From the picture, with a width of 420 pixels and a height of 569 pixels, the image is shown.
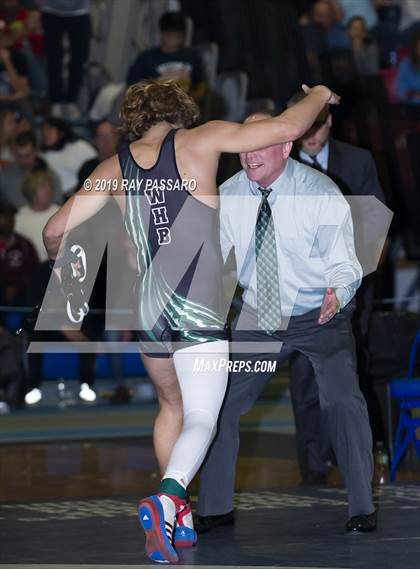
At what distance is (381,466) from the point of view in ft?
29.0

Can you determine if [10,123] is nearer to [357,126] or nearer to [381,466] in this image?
[357,126]

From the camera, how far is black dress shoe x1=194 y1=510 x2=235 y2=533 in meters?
7.01

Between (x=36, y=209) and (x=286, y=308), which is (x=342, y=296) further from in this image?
(x=36, y=209)

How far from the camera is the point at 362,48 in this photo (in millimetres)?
16719

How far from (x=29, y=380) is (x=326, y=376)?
681 cm

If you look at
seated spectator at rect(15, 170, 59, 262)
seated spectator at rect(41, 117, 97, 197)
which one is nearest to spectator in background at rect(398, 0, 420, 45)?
seated spectator at rect(41, 117, 97, 197)

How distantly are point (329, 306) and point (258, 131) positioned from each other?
89 centimetres

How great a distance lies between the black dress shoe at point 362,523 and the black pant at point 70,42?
409 inches

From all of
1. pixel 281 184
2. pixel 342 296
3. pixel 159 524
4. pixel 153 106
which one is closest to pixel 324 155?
pixel 281 184

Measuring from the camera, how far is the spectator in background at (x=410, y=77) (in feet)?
54.2

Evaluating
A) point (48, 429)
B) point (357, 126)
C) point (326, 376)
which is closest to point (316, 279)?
point (326, 376)

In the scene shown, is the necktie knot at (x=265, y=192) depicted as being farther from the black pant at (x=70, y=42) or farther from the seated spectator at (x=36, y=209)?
the black pant at (x=70, y=42)

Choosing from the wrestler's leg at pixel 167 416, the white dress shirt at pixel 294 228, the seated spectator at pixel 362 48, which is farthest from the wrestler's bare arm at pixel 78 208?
the seated spectator at pixel 362 48

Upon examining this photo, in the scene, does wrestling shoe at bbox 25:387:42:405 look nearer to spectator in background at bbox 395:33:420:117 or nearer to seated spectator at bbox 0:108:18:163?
seated spectator at bbox 0:108:18:163
